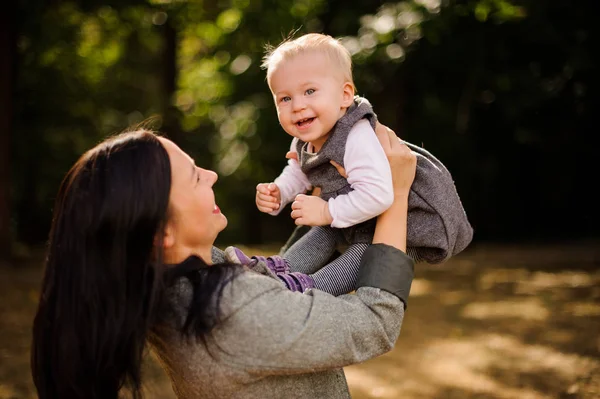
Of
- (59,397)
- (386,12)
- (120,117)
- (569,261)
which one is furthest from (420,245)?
(120,117)

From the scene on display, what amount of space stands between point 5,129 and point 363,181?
8919 mm

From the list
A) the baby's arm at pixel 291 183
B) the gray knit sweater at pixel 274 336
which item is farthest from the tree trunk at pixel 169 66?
the gray knit sweater at pixel 274 336

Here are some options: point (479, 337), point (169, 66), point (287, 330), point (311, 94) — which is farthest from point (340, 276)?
point (169, 66)

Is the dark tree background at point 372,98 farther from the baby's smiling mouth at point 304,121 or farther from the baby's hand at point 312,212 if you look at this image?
the baby's hand at point 312,212

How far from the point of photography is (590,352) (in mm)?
5141

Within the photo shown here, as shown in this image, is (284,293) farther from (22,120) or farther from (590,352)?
(22,120)

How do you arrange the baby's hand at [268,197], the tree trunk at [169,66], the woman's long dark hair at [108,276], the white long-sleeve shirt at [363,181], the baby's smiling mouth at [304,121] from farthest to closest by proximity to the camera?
the tree trunk at [169,66]
the baby's hand at [268,197]
the baby's smiling mouth at [304,121]
the white long-sleeve shirt at [363,181]
the woman's long dark hair at [108,276]

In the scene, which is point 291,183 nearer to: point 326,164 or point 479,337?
point 326,164

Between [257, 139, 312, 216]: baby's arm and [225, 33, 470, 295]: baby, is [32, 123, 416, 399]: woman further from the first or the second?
[257, 139, 312, 216]: baby's arm

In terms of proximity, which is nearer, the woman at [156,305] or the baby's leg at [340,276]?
the woman at [156,305]

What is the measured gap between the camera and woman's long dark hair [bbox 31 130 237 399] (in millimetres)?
1561

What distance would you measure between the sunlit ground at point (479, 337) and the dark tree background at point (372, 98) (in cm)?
269

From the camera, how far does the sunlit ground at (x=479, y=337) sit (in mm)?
4551

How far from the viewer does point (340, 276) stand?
6.48ft
